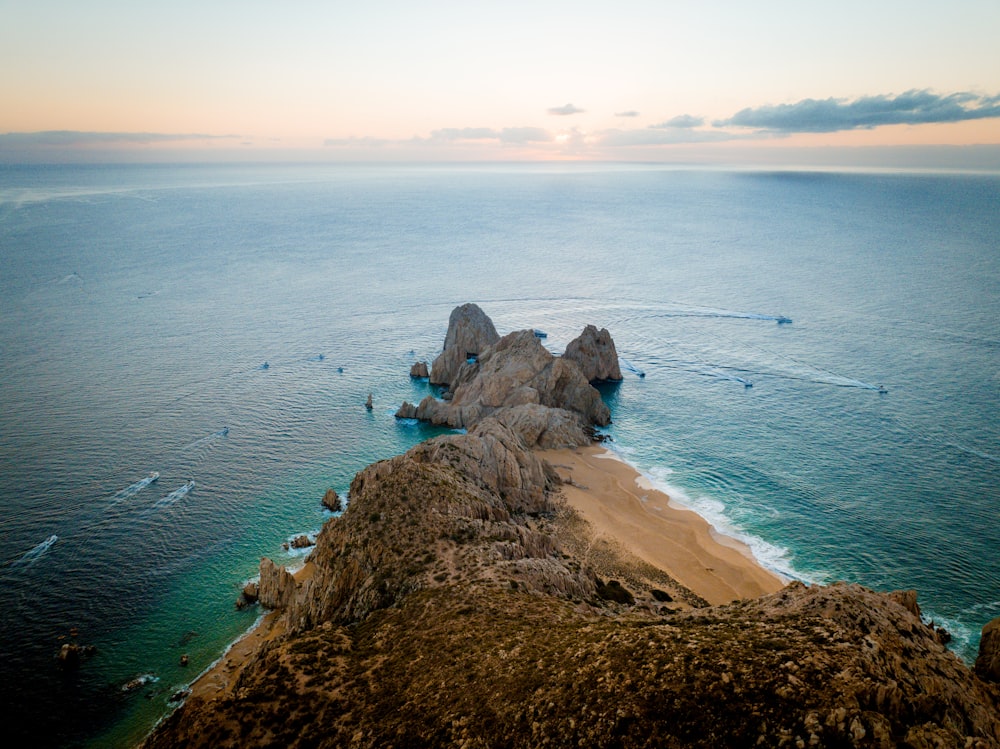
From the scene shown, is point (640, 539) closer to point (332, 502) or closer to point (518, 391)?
point (518, 391)

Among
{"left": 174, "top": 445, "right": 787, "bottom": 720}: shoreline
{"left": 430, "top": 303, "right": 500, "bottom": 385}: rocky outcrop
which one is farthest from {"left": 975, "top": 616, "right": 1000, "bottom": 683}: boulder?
{"left": 430, "top": 303, "right": 500, "bottom": 385}: rocky outcrop

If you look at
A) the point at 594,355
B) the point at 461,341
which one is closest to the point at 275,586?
the point at 461,341

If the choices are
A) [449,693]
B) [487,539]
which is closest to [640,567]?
[487,539]

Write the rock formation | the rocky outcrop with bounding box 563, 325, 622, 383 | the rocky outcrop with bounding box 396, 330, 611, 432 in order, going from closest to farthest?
the rock formation → the rocky outcrop with bounding box 396, 330, 611, 432 → the rocky outcrop with bounding box 563, 325, 622, 383

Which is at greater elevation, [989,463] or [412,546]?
[412,546]

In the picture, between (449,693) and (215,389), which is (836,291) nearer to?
(215,389)

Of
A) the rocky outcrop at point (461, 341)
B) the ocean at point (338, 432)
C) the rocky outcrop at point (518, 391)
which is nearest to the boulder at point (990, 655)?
the ocean at point (338, 432)

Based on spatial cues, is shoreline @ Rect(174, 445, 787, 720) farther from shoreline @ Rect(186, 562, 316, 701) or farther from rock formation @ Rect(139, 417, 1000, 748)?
rock formation @ Rect(139, 417, 1000, 748)
